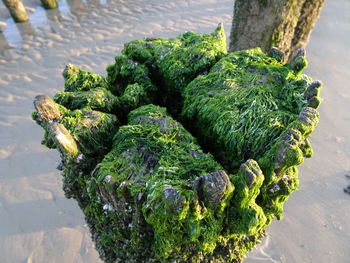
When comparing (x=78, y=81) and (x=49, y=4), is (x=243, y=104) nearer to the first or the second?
(x=78, y=81)

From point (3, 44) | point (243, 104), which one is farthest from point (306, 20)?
point (3, 44)

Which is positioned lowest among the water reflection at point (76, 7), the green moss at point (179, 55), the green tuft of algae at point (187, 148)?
the water reflection at point (76, 7)

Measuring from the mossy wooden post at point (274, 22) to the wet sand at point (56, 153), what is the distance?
2.29 meters

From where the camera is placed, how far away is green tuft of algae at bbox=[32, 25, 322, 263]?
1256mm

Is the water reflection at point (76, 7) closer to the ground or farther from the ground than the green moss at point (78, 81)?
closer to the ground

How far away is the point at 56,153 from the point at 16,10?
5195mm

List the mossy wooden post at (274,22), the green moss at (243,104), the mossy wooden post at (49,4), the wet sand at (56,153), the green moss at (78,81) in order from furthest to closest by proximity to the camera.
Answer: the mossy wooden post at (49,4) → the wet sand at (56,153) → the mossy wooden post at (274,22) → the green moss at (78,81) → the green moss at (243,104)

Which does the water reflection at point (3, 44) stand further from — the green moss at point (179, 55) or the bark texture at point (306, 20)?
the bark texture at point (306, 20)

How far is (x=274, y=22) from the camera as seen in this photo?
10.2 feet

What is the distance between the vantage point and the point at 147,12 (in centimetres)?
834

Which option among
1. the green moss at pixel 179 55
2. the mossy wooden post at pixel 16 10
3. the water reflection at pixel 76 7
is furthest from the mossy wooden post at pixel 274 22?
the mossy wooden post at pixel 16 10

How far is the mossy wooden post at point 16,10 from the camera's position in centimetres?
736

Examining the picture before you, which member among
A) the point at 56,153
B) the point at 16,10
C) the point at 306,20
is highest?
the point at 306,20

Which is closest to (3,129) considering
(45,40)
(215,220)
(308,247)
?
(45,40)
